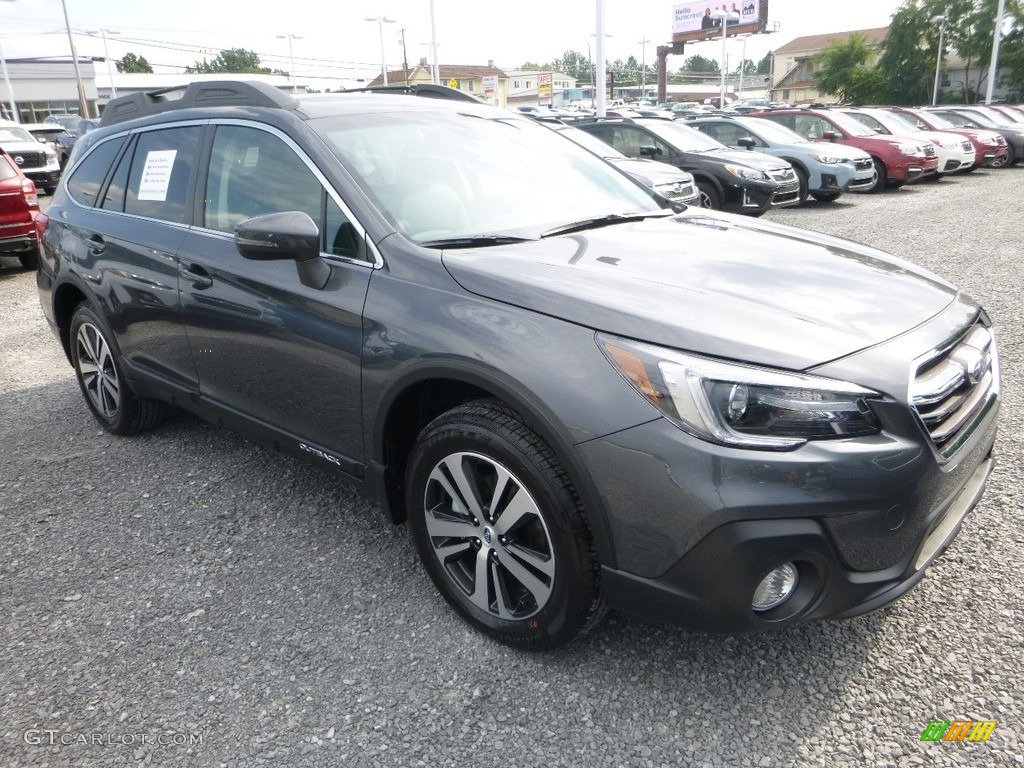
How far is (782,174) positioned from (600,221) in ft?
32.3

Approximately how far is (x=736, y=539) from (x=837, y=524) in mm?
253

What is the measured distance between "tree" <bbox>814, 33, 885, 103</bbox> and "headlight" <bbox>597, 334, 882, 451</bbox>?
64.9 m

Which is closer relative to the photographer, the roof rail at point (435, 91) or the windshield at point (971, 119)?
the roof rail at point (435, 91)

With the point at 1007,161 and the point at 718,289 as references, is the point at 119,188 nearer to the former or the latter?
the point at 718,289

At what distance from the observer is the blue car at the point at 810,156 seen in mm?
13328

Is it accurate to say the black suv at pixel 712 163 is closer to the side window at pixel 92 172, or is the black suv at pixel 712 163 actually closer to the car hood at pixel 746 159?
the car hood at pixel 746 159

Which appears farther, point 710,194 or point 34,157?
point 34,157

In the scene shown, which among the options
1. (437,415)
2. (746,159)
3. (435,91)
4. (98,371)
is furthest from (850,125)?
(437,415)

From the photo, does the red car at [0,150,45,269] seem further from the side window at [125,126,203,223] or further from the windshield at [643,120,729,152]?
the windshield at [643,120,729,152]

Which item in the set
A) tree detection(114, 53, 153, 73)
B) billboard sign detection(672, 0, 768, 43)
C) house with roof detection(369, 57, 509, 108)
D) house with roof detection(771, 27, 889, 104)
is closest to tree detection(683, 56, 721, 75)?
house with roof detection(771, 27, 889, 104)

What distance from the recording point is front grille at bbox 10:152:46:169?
59.0 feet

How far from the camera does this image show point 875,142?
1502cm

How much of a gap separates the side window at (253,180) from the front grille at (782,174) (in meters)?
9.95

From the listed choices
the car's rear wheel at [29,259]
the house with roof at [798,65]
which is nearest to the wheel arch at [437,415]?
the car's rear wheel at [29,259]
